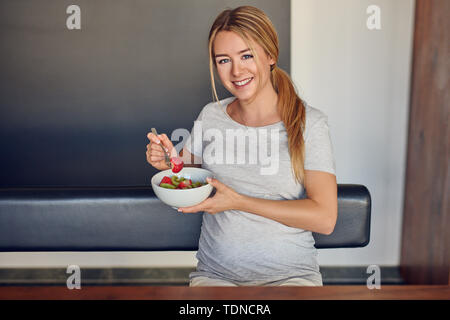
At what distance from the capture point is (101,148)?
6.27ft

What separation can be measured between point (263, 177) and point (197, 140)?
0.97 feet

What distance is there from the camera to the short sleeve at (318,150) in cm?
105

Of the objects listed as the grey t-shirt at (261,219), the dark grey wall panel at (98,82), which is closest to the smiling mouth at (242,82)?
the grey t-shirt at (261,219)

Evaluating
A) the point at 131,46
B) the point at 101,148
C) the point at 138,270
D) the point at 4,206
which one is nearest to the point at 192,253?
the point at 138,270

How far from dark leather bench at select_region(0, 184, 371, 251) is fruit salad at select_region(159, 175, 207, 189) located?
0.38 metres

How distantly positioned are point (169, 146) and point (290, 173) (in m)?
0.37

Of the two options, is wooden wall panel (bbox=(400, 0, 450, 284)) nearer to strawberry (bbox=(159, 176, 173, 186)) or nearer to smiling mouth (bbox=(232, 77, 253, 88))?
smiling mouth (bbox=(232, 77, 253, 88))

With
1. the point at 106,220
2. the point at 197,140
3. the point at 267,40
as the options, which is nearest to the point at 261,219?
the point at 197,140

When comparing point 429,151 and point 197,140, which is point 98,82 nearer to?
point 197,140

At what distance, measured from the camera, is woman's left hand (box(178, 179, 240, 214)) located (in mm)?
977

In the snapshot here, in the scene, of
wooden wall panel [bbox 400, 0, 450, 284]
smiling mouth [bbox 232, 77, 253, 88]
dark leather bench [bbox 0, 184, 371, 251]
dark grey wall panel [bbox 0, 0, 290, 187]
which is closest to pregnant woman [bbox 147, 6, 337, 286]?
smiling mouth [bbox 232, 77, 253, 88]

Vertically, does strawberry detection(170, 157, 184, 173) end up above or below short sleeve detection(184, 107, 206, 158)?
below

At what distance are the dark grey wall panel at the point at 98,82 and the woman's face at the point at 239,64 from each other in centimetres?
73

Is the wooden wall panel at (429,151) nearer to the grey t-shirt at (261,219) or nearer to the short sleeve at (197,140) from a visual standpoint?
the grey t-shirt at (261,219)
